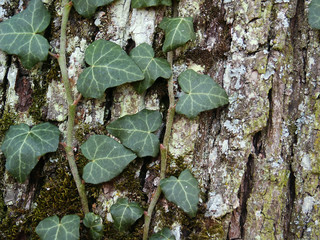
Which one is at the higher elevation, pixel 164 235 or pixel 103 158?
pixel 103 158

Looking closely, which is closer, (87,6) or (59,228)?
(59,228)

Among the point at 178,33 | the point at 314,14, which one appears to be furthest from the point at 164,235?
the point at 314,14

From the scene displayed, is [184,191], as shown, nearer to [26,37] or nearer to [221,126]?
[221,126]

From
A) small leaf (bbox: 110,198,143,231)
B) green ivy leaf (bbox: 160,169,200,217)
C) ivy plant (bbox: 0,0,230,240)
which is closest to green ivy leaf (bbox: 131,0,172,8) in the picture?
ivy plant (bbox: 0,0,230,240)

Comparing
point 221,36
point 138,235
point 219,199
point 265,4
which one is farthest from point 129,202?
point 265,4

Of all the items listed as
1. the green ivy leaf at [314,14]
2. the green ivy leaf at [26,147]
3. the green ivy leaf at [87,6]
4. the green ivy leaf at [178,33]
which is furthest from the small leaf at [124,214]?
the green ivy leaf at [314,14]

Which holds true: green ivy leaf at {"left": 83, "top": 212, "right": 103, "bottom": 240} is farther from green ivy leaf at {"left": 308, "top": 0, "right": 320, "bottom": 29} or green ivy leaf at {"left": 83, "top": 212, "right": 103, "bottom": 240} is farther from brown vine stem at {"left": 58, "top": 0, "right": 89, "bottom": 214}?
green ivy leaf at {"left": 308, "top": 0, "right": 320, "bottom": 29}

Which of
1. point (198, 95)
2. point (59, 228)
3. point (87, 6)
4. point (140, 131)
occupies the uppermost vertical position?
point (87, 6)
